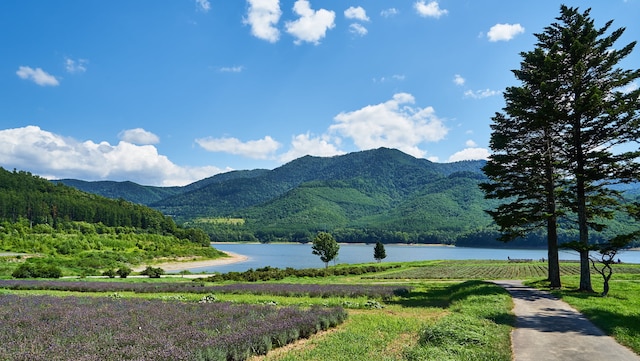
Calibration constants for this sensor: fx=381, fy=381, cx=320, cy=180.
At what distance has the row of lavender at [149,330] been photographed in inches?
369

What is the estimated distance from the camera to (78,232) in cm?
11431

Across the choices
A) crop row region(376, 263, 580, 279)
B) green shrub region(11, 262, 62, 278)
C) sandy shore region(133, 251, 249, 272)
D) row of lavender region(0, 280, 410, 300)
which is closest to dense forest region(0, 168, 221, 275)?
sandy shore region(133, 251, 249, 272)

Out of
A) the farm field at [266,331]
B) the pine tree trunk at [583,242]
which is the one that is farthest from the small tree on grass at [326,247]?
the farm field at [266,331]

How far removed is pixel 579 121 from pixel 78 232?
12807 cm

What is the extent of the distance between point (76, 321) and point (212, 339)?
6.27 m

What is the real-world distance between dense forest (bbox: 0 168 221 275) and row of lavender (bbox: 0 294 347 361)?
4802 cm

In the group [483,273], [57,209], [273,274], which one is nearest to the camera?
[273,274]

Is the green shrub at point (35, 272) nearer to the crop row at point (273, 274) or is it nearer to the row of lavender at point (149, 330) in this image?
the crop row at point (273, 274)

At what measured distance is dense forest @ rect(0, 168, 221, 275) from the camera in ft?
255

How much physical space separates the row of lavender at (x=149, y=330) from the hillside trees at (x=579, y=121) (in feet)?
61.0

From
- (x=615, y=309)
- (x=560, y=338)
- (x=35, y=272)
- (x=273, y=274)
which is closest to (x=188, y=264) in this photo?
(x=35, y=272)

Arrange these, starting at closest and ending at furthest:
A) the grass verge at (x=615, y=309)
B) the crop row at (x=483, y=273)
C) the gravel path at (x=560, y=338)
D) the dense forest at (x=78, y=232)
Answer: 1. the gravel path at (x=560, y=338)
2. the grass verge at (x=615, y=309)
3. the crop row at (x=483, y=273)
4. the dense forest at (x=78, y=232)

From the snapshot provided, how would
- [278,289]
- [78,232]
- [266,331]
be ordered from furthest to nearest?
1. [78,232]
2. [278,289]
3. [266,331]

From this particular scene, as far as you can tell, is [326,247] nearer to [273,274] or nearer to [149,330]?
[273,274]
